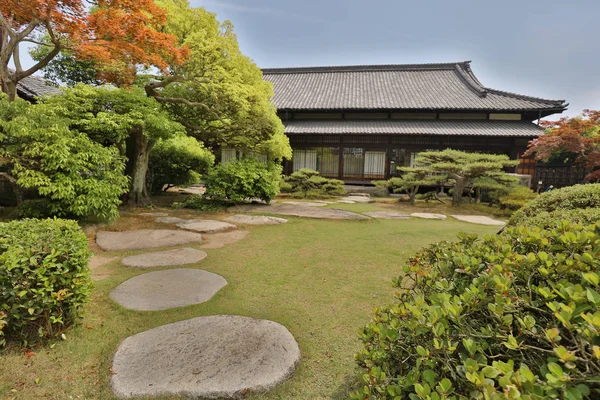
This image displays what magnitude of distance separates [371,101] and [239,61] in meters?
11.9

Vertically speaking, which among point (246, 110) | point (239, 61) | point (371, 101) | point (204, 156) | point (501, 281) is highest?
point (371, 101)

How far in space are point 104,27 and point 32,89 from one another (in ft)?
27.1

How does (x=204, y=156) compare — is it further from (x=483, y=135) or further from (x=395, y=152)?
(x=483, y=135)

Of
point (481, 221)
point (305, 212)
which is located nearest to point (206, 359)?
point (305, 212)

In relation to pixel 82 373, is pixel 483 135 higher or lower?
higher

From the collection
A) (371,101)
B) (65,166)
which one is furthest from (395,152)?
(65,166)

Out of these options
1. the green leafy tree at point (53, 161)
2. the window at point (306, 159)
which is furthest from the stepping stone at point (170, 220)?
the window at point (306, 159)

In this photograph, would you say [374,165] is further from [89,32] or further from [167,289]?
[167,289]

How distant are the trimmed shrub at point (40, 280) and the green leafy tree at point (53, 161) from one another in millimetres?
2770

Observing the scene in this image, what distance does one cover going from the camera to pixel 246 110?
7.75 meters

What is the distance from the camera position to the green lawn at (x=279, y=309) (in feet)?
5.97

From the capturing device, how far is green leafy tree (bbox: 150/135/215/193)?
33.4 feet

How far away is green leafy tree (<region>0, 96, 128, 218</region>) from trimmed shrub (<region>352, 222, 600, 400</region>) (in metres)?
5.33

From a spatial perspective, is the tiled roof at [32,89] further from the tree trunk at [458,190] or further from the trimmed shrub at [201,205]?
the tree trunk at [458,190]
